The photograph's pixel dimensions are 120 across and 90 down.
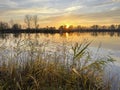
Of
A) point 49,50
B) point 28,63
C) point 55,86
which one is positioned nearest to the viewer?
point 55,86

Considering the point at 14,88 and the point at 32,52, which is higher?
the point at 32,52

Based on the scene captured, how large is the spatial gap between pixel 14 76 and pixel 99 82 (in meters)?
2.54

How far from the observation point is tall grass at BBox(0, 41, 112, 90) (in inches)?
240

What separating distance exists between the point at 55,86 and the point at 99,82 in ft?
4.59

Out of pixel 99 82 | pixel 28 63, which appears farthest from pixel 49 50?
pixel 99 82

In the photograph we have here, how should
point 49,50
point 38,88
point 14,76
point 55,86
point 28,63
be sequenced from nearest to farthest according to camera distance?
1. point 38,88
2. point 55,86
3. point 14,76
4. point 28,63
5. point 49,50

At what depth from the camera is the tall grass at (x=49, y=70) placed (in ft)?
20.0

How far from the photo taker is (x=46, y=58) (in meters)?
8.13

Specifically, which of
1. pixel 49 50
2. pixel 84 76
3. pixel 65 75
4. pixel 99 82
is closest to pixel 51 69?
pixel 65 75

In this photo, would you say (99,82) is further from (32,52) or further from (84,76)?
(32,52)

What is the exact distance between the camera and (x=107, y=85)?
22.5 feet

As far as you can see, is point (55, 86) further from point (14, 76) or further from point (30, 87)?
point (14, 76)

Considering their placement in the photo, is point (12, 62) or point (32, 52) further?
point (32, 52)

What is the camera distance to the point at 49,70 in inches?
265
